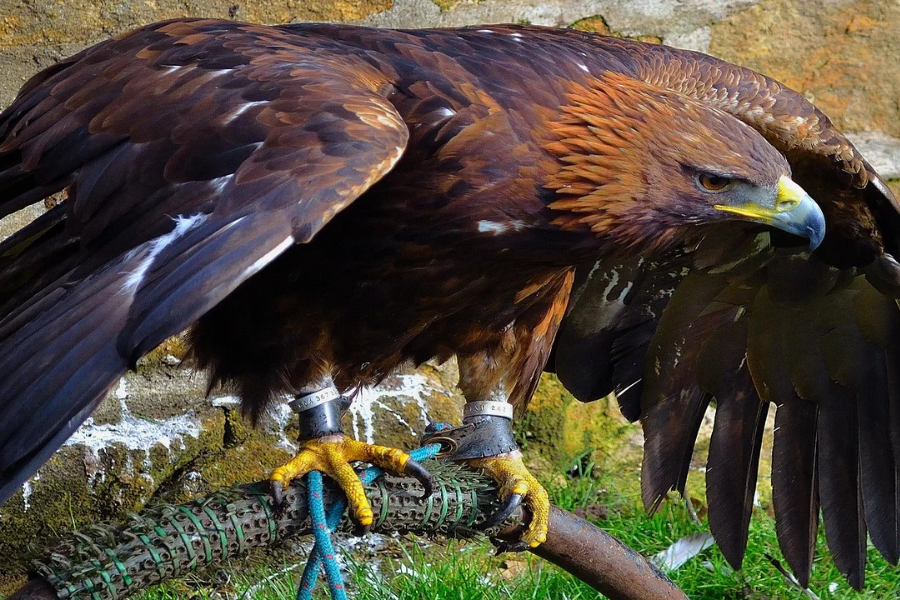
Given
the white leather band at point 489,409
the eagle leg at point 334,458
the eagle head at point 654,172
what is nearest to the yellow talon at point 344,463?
the eagle leg at point 334,458

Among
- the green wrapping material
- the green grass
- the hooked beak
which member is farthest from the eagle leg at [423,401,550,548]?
the hooked beak

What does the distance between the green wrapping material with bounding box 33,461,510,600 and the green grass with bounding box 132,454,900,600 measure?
517mm

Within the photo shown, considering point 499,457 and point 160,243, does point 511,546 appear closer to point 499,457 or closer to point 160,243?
point 499,457

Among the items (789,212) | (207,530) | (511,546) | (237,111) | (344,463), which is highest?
(237,111)

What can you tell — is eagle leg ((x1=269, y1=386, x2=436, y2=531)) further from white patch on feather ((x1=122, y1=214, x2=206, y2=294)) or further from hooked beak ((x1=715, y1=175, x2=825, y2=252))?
hooked beak ((x1=715, y1=175, x2=825, y2=252))

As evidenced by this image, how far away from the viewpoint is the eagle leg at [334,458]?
7.25 ft

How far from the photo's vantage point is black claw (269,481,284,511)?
2.12 meters

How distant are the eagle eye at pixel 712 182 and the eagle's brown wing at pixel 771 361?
1.97 ft

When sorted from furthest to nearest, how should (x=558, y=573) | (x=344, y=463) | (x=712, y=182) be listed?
1. (x=558, y=573)
2. (x=344, y=463)
3. (x=712, y=182)

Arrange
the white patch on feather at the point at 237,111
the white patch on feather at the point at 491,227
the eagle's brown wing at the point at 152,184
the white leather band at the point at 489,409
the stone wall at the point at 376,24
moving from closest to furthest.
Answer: the eagle's brown wing at the point at 152,184 < the white patch on feather at the point at 237,111 < the white patch on feather at the point at 491,227 < the white leather band at the point at 489,409 < the stone wall at the point at 376,24

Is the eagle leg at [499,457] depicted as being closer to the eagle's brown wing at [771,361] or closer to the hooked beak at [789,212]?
the eagle's brown wing at [771,361]

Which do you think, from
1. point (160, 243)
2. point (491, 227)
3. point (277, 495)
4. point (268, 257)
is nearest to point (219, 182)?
point (160, 243)

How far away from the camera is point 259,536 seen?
2045 mm

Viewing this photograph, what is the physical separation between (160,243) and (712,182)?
1067mm
